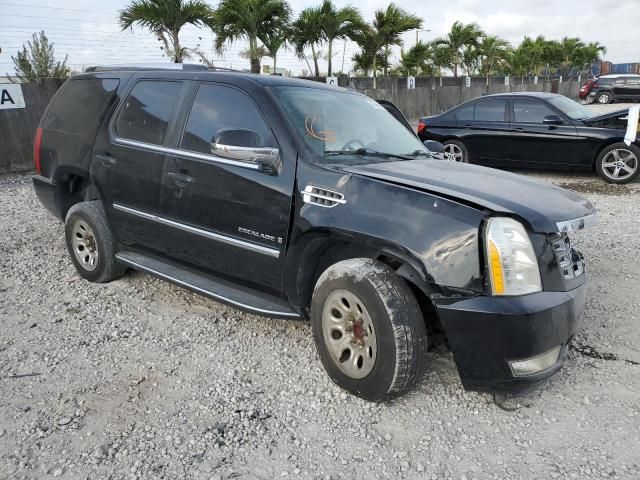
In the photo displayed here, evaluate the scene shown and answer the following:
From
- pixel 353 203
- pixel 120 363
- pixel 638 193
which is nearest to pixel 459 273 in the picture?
pixel 353 203

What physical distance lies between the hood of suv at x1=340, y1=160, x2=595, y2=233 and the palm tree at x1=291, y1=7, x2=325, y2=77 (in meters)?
20.2

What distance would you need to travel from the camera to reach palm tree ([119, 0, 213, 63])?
17.6 metres

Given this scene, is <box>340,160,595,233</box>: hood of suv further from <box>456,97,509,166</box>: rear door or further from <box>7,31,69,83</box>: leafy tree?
<box>7,31,69,83</box>: leafy tree

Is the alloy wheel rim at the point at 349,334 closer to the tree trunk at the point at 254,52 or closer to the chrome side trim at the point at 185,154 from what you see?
the chrome side trim at the point at 185,154

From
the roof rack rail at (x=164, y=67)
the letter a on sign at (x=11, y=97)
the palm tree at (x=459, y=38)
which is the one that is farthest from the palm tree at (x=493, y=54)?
the roof rack rail at (x=164, y=67)

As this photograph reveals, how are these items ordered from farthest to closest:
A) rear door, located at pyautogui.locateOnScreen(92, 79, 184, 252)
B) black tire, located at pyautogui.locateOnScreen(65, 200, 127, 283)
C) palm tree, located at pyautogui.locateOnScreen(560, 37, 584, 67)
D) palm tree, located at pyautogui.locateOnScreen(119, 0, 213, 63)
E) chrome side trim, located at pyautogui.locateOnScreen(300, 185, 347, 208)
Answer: palm tree, located at pyautogui.locateOnScreen(560, 37, 584, 67), palm tree, located at pyautogui.locateOnScreen(119, 0, 213, 63), black tire, located at pyautogui.locateOnScreen(65, 200, 127, 283), rear door, located at pyautogui.locateOnScreen(92, 79, 184, 252), chrome side trim, located at pyautogui.locateOnScreen(300, 185, 347, 208)

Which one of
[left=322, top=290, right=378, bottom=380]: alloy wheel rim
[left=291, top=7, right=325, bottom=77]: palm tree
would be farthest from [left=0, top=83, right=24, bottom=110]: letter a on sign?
[left=291, top=7, right=325, bottom=77]: palm tree

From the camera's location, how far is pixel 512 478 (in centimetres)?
247

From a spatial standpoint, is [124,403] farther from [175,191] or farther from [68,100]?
[68,100]

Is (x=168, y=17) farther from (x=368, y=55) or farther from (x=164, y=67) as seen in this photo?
(x=164, y=67)

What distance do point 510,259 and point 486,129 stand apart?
318 inches

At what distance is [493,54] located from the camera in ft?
135

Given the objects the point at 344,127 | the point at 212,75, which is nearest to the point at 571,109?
the point at 344,127

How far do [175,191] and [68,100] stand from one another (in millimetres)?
1892
